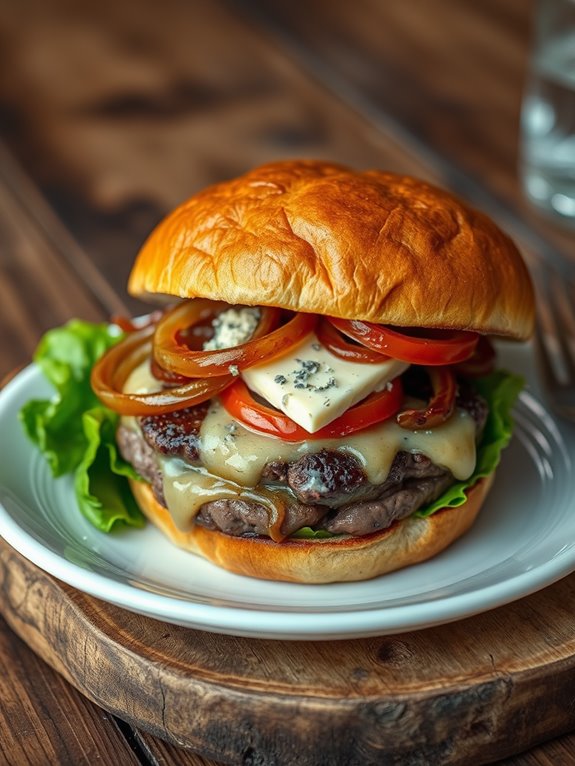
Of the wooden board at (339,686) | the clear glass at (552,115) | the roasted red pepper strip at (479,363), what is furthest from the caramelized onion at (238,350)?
the clear glass at (552,115)

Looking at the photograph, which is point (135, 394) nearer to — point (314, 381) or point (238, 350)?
point (238, 350)

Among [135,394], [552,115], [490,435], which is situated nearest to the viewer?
[135,394]

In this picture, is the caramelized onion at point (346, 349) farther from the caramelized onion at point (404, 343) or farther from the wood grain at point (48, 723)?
the wood grain at point (48, 723)

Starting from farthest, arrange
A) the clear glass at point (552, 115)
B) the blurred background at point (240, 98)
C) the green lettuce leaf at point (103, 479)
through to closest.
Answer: the blurred background at point (240, 98)
the clear glass at point (552, 115)
the green lettuce leaf at point (103, 479)

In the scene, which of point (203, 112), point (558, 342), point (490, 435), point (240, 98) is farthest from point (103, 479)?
point (240, 98)

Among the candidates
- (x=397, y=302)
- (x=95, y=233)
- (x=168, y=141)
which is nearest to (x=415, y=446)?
(x=397, y=302)

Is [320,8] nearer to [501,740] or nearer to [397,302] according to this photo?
[397,302]
